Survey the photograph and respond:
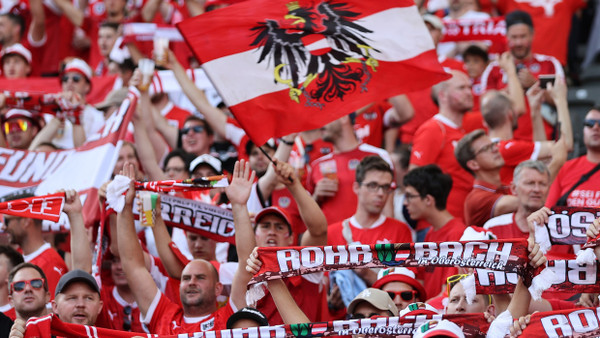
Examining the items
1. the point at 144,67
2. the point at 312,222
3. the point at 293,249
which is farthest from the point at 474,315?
the point at 144,67

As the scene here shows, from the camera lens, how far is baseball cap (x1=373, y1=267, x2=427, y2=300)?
25.6 ft

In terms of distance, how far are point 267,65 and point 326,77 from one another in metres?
0.45

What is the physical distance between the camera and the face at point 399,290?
25.1 ft

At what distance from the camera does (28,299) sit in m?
7.82

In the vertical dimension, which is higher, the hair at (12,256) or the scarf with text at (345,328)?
the hair at (12,256)

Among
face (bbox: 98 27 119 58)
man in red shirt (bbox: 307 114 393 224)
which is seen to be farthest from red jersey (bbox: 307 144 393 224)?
face (bbox: 98 27 119 58)

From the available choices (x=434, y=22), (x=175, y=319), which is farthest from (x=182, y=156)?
(x=434, y=22)

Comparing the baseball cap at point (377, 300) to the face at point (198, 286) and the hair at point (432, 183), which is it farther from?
the hair at point (432, 183)

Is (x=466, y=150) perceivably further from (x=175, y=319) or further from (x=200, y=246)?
(x=175, y=319)

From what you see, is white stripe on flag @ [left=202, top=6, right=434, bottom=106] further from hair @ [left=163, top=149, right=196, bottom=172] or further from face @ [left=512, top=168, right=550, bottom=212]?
hair @ [left=163, top=149, right=196, bottom=172]

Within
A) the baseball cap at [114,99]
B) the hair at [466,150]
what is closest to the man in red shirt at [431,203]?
the hair at [466,150]

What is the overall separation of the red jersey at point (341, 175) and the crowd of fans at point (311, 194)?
0.04 ft

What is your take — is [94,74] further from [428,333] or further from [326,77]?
[428,333]

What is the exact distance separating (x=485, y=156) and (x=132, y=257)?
10.1 ft
